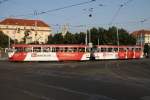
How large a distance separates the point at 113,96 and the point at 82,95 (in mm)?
1094

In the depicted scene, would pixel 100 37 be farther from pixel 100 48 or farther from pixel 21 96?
pixel 21 96

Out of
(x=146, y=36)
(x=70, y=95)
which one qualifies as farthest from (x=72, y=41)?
(x=70, y=95)

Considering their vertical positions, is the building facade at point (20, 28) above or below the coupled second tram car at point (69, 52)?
above

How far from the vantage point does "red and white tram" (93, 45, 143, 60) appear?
60.1 metres

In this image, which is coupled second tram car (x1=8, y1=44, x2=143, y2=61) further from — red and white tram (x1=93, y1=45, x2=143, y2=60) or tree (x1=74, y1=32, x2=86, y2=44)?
tree (x1=74, y1=32, x2=86, y2=44)

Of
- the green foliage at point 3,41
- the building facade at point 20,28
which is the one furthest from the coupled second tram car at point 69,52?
the building facade at point 20,28

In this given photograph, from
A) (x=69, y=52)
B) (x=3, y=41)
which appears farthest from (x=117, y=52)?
(x=3, y=41)

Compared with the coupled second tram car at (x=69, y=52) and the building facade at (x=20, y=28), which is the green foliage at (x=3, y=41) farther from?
the coupled second tram car at (x=69, y=52)

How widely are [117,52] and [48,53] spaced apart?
15.2 meters

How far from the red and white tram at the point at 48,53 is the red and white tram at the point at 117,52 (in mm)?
2575

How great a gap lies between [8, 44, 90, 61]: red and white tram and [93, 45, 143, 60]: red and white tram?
2.57m

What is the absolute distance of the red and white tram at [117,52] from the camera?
60125 millimetres

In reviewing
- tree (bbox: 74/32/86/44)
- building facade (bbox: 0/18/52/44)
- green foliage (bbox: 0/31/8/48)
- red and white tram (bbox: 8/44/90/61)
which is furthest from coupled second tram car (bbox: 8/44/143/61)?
building facade (bbox: 0/18/52/44)

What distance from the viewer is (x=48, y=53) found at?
52.5 metres
